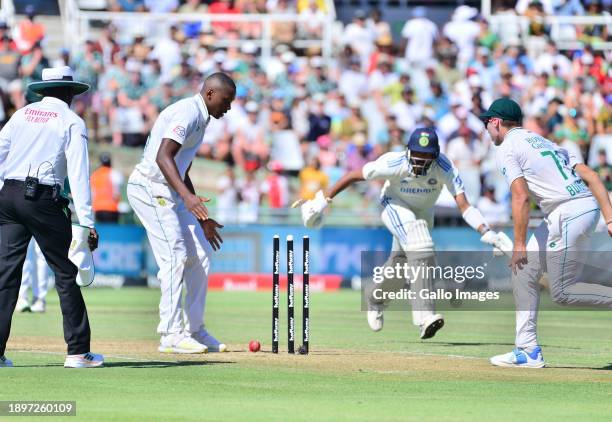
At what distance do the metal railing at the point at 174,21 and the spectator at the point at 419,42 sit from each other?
1.90m

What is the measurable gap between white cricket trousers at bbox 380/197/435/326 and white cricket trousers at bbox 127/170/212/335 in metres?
2.91

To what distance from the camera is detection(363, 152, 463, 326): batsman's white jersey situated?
1586cm

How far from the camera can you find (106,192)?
95.1 feet

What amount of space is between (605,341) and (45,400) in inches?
348

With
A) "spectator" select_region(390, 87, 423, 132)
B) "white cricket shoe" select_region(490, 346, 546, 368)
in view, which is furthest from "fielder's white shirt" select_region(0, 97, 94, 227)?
"spectator" select_region(390, 87, 423, 132)

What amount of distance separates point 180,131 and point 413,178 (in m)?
3.71

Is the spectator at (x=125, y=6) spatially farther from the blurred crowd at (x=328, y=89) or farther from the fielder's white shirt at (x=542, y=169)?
the fielder's white shirt at (x=542, y=169)

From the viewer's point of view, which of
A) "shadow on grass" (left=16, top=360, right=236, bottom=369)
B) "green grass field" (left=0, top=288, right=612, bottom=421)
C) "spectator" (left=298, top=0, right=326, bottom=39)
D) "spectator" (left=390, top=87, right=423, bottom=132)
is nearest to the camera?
"green grass field" (left=0, top=288, right=612, bottom=421)

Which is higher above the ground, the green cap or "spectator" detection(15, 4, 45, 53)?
"spectator" detection(15, 4, 45, 53)

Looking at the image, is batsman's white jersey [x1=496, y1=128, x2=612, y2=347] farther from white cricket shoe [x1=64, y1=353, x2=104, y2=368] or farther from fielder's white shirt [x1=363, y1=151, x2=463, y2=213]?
white cricket shoe [x1=64, y1=353, x2=104, y2=368]

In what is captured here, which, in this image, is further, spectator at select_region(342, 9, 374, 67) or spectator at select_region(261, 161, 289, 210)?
spectator at select_region(342, 9, 374, 67)

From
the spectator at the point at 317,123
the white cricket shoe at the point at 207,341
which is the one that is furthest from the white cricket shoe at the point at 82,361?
the spectator at the point at 317,123

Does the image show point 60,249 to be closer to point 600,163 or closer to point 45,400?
point 45,400

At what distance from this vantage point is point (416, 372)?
495 inches
